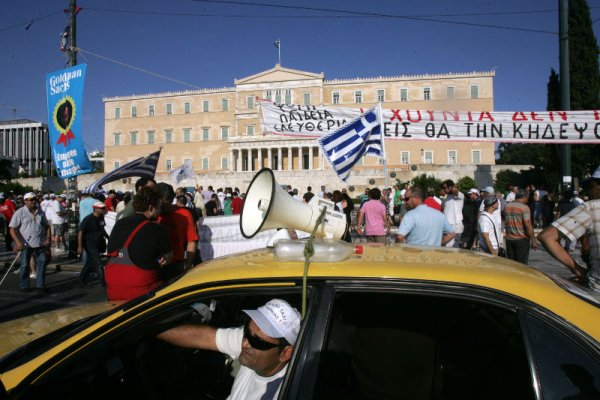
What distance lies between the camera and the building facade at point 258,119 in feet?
225

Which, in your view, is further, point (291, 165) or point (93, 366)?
point (291, 165)

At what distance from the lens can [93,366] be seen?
6.89 feet

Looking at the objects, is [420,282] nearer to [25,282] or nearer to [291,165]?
[25,282]

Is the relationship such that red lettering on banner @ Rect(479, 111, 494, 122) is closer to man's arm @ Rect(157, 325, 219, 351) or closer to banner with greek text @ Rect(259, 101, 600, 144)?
banner with greek text @ Rect(259, 101, 600, 144)

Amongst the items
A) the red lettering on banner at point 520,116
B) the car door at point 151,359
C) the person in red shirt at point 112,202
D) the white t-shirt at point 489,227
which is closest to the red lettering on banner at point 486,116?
the red lettering on banner at point 520,116

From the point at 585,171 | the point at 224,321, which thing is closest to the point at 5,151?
the point at 585,171

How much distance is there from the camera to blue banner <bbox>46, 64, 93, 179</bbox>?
877 cm

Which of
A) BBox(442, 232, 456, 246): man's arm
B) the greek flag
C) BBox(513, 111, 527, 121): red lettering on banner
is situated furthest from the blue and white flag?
the greek flag

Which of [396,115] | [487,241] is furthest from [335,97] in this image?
[487,241]

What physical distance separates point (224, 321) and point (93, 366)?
0.85m

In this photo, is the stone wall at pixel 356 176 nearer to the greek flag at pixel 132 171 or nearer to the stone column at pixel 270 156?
the stone column at pixel 270 156

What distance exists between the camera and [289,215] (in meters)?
2.41

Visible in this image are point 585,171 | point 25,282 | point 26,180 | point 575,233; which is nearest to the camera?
point 575,233

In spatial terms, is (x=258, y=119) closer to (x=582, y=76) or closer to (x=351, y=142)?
(x=582, y=76)
